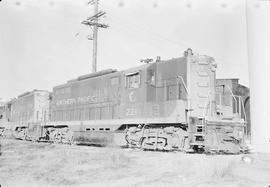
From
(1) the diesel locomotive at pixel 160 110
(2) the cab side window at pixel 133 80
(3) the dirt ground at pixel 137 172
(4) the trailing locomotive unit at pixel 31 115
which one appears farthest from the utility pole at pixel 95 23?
(3) the dirt ground at pixel 137 172

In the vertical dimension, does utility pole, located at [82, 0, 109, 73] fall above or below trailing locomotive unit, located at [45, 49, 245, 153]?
above

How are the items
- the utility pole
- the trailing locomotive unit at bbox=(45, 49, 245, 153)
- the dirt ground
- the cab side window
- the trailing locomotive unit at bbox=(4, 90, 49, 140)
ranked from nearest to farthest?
the dirt ground → the trailing locomotive unit at bbox=(45, 49, 245, 153) → the cab side window → the trailing locomotive unit at bbox=(4, 90, 49, 140) → the utility pole

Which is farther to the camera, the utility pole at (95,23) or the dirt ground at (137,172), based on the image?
the utility pole at (95,23)

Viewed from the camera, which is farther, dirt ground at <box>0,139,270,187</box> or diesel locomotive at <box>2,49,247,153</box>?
diesel locomotive at <box>2,49,247,153</box>

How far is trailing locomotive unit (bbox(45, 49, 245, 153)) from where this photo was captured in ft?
33.8

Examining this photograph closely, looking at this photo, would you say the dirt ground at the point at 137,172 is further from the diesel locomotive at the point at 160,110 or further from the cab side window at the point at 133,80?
the cab side window at the point at 133,80

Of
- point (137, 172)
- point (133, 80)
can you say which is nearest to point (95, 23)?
point (133, 80)

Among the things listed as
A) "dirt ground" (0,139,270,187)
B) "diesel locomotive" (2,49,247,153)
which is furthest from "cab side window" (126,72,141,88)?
"dirt ground" (0,139,270,187)

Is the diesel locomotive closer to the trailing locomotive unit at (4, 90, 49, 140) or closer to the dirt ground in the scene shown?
the dirt ground

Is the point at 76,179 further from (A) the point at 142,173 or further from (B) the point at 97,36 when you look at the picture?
(B) the point at 97,36

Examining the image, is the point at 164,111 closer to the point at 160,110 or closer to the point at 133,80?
the point at 160,110

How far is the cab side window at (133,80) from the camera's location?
12.5m

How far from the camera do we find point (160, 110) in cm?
1157

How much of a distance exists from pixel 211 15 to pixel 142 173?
355 centimetres
